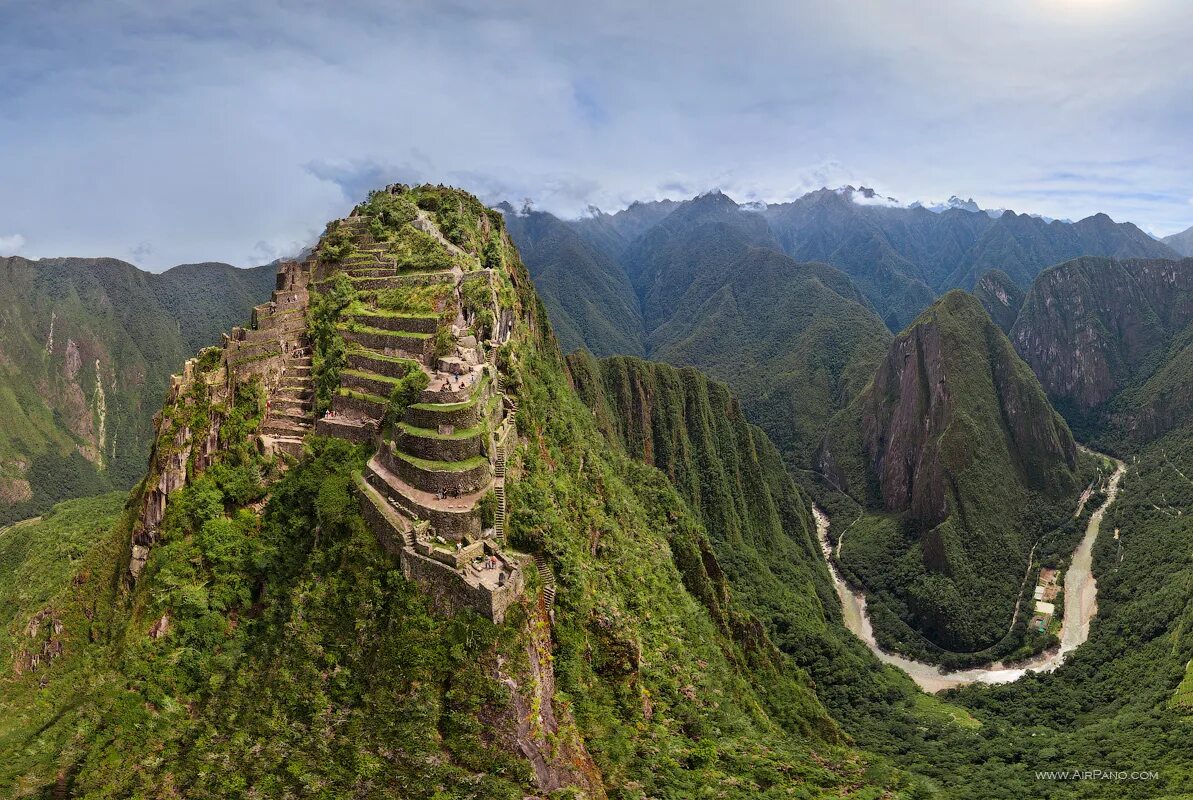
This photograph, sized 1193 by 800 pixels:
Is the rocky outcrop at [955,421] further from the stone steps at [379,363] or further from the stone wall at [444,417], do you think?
the stone wall at [444,417]

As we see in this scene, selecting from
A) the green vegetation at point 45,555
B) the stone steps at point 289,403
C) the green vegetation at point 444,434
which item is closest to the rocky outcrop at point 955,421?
the green vegetation at point 444,434

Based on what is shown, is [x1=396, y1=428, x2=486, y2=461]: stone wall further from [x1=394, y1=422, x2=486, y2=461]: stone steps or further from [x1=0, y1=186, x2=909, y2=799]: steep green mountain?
[x1=0, y1=186, x2=909, y2=799]: steep green mountain

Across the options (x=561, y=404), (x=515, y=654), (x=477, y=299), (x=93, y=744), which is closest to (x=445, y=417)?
(x=515, y=654)

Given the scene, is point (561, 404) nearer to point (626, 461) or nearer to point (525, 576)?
point (626, 461)

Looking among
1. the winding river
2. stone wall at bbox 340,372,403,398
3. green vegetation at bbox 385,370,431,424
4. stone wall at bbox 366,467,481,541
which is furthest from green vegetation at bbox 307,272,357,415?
the winding river

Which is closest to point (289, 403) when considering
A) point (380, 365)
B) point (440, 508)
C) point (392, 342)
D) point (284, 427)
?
point (284, 427)
